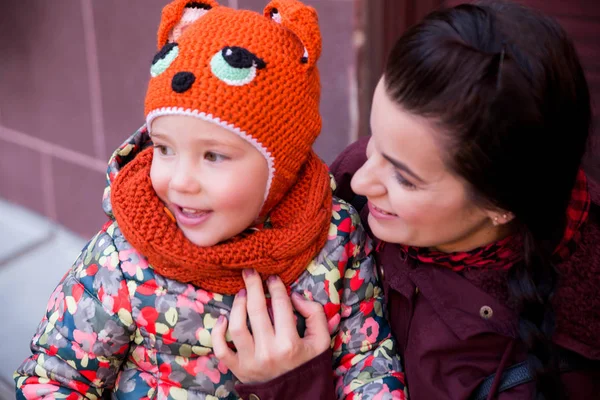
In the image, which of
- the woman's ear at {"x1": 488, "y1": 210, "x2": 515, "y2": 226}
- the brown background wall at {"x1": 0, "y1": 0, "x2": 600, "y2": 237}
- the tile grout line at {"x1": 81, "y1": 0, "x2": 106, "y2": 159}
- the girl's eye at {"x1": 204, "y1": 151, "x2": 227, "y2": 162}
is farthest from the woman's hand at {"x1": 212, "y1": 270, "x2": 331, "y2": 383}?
the tile grout line at {"x1": 81, "y1": 0, "x2": 106, "y2": 159}

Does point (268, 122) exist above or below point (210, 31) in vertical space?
below

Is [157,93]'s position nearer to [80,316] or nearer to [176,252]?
[176,252]

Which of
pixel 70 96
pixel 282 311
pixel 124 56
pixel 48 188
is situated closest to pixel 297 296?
pixel 282 311

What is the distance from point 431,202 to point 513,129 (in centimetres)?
21

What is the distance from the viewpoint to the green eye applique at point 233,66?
1.36m

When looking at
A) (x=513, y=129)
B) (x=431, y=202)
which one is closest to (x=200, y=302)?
(x=431, y=202)

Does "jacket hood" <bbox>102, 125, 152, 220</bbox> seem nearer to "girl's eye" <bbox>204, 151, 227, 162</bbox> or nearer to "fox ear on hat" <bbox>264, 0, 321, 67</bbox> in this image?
"girl's eye" <bbox>204, 151, 227, 162</bbox>

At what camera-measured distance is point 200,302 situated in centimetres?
145

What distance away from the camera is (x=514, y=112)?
47.6 inches

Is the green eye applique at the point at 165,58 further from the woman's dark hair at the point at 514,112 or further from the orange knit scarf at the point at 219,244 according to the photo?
the woman's dark hair at the point at 514,112

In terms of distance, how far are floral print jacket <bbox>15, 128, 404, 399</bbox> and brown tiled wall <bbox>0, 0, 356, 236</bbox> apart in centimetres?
76

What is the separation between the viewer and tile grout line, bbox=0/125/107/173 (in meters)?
3.05

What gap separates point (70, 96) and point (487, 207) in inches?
86.3

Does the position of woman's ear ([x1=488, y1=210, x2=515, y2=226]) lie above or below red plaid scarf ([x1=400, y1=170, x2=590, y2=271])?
above
